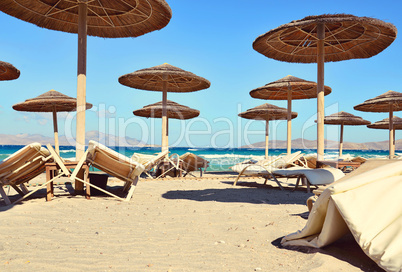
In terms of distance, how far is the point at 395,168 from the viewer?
1.92 m

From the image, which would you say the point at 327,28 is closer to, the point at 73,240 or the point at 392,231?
the point at 392,231

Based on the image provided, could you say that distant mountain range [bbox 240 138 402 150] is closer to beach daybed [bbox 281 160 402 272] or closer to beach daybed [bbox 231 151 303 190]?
beach daybed [bbox 231 151 303 190]

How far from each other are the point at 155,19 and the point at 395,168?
15.0 ft

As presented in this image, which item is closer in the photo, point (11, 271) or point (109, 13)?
point (11, 271)

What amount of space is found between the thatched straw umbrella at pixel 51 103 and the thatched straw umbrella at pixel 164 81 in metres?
2.26

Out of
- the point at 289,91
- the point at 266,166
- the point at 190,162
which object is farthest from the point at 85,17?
the point at 289,91

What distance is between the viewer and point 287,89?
9836 mm

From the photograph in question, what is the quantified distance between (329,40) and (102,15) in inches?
164

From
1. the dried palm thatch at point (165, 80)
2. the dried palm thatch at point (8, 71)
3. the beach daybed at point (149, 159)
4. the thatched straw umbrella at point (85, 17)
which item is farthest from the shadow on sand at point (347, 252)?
the dried palm thatch at point (8, 71)

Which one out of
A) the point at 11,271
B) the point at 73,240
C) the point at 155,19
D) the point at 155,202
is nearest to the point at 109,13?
the point at 155,19

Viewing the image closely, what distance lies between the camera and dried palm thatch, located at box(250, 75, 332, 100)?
29.3 ft

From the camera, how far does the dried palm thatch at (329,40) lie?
185 inches

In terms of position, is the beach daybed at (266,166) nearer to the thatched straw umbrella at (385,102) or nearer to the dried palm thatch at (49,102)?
the thatched straw umbrella at (385,102)

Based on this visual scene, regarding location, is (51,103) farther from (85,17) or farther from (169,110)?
(85,17)
